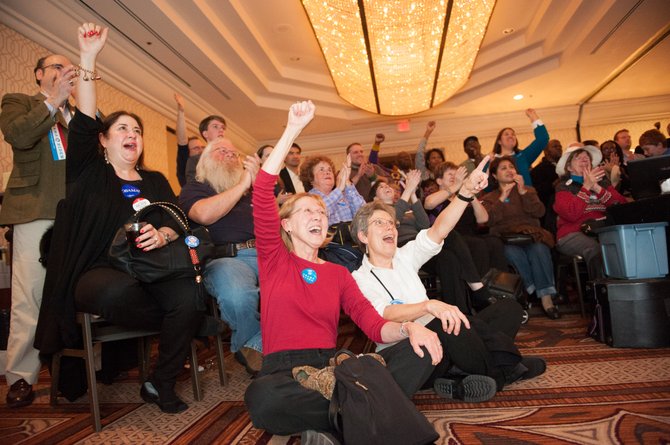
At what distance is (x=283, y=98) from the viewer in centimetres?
770

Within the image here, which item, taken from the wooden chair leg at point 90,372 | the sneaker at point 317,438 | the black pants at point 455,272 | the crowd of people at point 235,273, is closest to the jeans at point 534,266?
the black pants at point 455,272

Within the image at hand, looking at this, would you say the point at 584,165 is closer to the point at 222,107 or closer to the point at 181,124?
the point at 181,124

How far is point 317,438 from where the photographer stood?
4.35 feet

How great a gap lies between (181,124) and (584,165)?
11.8ft

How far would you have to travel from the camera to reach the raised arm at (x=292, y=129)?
1.62 metres

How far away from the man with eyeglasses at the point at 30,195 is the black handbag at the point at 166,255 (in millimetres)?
783

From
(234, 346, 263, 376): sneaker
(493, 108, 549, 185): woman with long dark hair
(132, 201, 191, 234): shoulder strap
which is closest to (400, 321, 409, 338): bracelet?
(234, 346, 263, 376): sneaker

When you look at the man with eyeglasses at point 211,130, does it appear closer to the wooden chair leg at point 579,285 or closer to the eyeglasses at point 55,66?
the eyeglasses at point 55,66

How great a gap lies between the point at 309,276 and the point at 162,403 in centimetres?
91

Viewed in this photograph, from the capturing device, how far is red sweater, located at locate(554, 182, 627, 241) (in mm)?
3770

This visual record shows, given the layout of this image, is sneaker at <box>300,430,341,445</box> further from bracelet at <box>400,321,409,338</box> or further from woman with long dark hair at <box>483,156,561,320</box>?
woman with long dark hair at <box>483,156,561,320</box>

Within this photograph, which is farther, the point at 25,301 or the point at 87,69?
the point at 25,301

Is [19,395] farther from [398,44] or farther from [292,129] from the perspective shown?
[398,44]

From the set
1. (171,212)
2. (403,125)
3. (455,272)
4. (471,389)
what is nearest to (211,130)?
(171,212)
